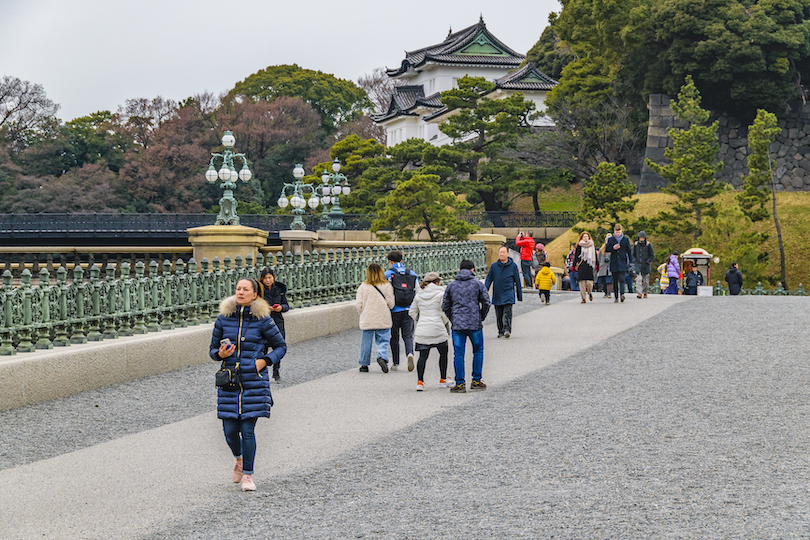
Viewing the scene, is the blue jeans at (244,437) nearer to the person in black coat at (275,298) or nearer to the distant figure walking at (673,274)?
the person in black coat at (275,298)

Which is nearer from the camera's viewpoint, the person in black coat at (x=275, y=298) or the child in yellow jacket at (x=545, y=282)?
the person in black coat at (x=275, y=298)

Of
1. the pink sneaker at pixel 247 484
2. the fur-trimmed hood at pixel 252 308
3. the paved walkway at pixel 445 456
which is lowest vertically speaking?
the paved walkway at pixel 445 456

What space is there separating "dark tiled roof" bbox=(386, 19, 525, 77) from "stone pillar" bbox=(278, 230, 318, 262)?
40776 mm

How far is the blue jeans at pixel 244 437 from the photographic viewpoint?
6.11 meters

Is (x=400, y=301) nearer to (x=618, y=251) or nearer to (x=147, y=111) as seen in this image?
(x=618, y=251)

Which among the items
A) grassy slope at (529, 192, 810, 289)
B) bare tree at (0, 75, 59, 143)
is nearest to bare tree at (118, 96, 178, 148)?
bare tree at (0, 75, 59, 143)

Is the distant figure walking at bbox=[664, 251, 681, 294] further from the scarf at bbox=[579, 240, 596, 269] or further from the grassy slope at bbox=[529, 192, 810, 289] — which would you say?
the grassy slope at bbox=[529, 192, 810, 289]

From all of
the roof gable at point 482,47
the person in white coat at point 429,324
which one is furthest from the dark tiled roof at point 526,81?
the person in white coat at point 429,324

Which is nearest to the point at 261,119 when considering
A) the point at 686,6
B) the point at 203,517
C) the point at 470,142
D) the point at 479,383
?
the point at 470,142

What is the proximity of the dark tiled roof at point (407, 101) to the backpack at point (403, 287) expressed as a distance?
5380cm

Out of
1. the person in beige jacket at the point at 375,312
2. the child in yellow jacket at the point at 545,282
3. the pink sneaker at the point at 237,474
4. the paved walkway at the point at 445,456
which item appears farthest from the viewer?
the child in yellow jacket at the point at 545,282

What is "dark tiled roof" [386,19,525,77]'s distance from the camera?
68812 mm

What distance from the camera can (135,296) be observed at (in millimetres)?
11469

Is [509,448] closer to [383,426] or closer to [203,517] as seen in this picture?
[383,426]
